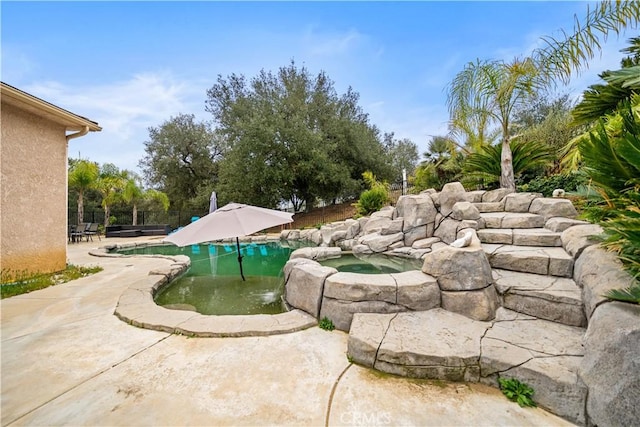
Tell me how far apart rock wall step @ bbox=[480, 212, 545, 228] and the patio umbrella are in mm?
4296

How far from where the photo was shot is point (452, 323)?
2.17 m

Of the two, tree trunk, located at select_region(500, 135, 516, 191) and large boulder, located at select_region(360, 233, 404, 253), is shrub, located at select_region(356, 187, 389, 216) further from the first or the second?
tree trunk, located at select_region(500, 135, 516, 191)

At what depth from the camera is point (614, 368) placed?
1.30 m

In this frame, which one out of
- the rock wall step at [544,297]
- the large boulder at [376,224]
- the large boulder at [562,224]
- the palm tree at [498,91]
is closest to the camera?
the rock wall step at [544,297]

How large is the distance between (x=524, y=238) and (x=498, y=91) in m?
4.36

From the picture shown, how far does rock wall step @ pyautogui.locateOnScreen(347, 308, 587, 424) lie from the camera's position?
147 cm

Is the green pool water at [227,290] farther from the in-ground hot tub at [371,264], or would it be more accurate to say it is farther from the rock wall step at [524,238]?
the rock wall step at [524,238]

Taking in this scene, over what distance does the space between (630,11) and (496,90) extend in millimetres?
2447

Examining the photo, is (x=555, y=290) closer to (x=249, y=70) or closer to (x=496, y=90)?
(x=496, y=90)

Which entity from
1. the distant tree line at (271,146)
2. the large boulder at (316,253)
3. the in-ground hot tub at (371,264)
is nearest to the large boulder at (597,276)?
the in-ground hot tub at (371,264)

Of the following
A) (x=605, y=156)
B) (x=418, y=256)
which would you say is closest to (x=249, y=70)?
(x=418, y=256)

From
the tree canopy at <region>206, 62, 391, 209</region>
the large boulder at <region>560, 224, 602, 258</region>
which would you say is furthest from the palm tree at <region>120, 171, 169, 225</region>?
the large boulder at <region>560, 224, 602, 258</region>

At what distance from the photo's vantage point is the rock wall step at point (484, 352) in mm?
1466

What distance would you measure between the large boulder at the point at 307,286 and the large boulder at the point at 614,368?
6.44 feet
